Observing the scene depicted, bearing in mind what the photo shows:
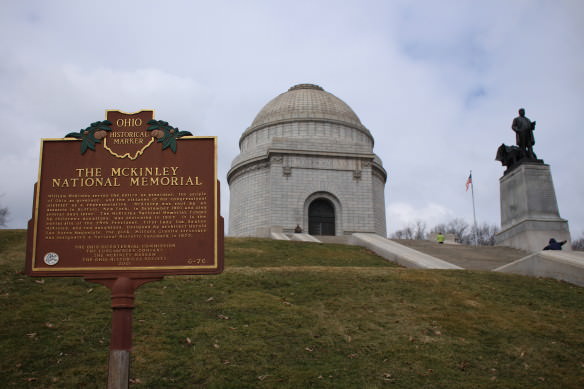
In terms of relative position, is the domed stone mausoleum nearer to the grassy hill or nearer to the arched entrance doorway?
the arched entrance doorway

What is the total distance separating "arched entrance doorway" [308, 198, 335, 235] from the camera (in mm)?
36500

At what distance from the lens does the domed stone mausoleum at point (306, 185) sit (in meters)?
36.2

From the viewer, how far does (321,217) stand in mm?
37031

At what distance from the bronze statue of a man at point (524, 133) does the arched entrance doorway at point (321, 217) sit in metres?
12.0

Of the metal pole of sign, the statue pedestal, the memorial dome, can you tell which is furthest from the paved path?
the metal pole of sign

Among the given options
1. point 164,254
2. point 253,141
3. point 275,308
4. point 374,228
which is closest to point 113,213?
point 164,254

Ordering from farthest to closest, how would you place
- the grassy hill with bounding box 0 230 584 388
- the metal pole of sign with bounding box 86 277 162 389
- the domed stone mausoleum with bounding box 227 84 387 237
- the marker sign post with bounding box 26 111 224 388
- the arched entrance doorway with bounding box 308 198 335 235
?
the arched entrance doorway with bounding box 308 198 335 235, the domed stone mausoleum with bounding box 227 84 387 237, the grassy hill with bounding box 0 230 584 388, the marker sign post with bounding box 26 111 224 388, the metal pole of sign with bounding box 86 277 162 389

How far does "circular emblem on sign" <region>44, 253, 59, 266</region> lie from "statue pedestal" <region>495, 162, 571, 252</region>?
24.8 metres

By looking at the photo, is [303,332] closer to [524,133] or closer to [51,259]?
[51,259]

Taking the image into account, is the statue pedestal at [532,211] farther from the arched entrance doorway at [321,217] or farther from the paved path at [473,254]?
the arched entrance doorway at [321,217]

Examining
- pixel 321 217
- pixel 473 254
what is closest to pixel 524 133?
pixel 473 254

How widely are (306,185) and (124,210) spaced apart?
2835 cm

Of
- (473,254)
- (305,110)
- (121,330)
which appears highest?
(305,110)

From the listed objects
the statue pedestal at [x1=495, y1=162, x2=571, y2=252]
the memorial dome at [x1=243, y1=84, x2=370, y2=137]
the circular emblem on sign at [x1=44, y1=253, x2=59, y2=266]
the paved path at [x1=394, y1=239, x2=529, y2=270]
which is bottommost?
the circular emblem on sign at [x1=44, y1=253, x2=59, y2=266]
